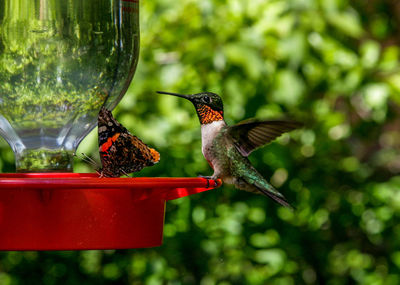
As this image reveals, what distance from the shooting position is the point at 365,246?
4.07m

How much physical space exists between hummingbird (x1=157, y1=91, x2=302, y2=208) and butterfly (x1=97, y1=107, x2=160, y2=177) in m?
0.39

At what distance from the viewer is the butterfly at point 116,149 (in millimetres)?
1798

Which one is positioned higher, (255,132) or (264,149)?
(255,132)

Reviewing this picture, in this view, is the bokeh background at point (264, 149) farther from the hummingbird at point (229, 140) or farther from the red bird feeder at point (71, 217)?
the red bird feeder at point (71, 217)

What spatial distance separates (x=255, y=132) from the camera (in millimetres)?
2234

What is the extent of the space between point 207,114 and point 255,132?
175 mm

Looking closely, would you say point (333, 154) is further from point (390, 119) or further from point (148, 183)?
point (148, 183)

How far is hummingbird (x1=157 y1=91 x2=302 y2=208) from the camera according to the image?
2.21m

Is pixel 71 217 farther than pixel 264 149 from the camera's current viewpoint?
No

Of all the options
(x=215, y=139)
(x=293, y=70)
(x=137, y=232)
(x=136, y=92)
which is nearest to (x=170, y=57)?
(x=136, y=92)

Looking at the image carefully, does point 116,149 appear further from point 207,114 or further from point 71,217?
point 207,114

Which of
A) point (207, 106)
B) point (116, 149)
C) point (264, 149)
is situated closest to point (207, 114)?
point (207, 106)

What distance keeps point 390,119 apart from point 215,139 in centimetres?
179

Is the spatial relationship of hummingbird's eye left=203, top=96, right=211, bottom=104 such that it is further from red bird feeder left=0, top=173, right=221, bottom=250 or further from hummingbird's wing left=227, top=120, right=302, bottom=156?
red bird feeder left=0, top=173, right=221, bottom=250
